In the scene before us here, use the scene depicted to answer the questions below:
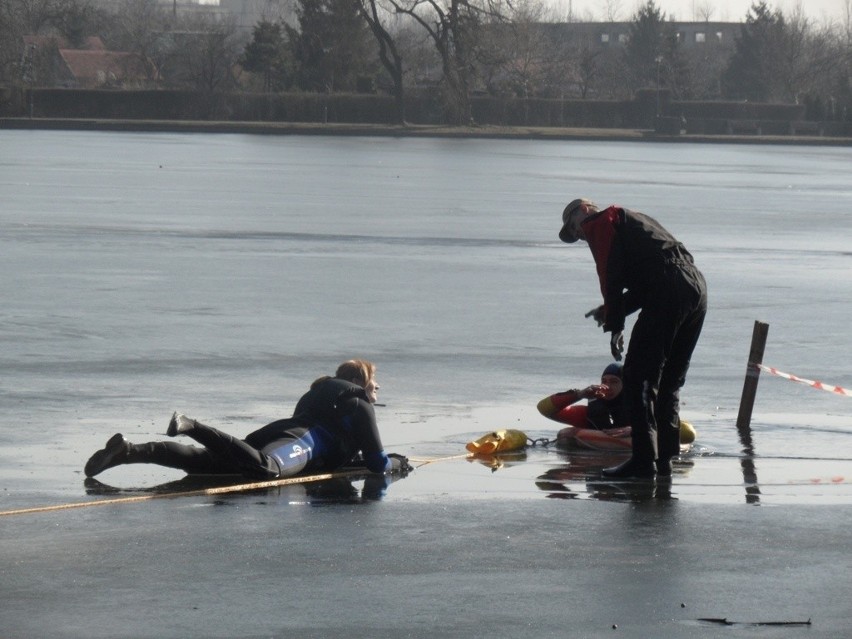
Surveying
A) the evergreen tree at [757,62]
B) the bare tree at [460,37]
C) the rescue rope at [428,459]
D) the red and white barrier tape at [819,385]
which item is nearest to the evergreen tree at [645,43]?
the evergreen tree at [757,62]

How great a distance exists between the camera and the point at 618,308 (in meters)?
8.07

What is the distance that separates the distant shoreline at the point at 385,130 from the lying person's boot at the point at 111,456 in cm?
6882

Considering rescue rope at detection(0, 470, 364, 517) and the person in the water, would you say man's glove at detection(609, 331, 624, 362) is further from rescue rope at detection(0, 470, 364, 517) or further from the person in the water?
rescue rope at detection(0, 470, 364, 517)

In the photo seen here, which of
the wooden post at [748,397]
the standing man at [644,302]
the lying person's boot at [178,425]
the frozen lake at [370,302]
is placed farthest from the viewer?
the frozen lake at [370,302]

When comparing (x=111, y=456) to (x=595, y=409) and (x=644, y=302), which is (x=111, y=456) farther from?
(x=595, y=409)

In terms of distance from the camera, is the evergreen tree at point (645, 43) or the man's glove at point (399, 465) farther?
the evergreen tree at point (645, 43)

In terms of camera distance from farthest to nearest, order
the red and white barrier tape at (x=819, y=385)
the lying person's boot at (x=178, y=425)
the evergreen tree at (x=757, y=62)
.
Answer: the evergreen tree at (x=757, y=62), the red and white barrier tape at (x=819, y=385), the lying person's boot at (x=178, y=425)

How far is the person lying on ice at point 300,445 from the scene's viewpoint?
770cm

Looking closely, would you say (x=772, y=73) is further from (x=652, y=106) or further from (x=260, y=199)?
(x=260, y=199)

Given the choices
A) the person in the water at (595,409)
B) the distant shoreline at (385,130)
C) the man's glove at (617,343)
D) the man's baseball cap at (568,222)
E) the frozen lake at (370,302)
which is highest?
the man's baseball cap at (568,222)

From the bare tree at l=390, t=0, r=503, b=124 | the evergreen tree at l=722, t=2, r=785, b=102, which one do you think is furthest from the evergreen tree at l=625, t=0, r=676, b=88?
the bare tree at l=390, t=0, r=503, b=124

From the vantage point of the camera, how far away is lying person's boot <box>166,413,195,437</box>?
745 cm

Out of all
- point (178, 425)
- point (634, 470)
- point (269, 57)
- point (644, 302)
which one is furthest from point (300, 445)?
point (269, 57)

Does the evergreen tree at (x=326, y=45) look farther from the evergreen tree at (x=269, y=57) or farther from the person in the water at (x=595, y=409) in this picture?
the person in the water at (x=595, y=409)
